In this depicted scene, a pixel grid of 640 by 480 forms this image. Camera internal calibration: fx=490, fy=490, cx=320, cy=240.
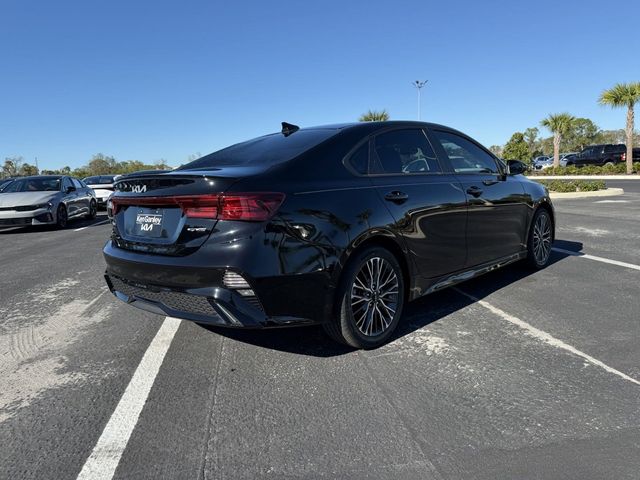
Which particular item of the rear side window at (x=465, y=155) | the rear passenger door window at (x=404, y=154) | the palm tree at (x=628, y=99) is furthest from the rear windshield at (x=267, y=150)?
the palm tree at (x=628, y=99)

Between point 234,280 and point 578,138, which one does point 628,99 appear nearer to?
point 234,280

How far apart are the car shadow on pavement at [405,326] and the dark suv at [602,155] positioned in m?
38.8

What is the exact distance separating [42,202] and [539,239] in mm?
11302

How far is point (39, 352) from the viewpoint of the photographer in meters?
3.76

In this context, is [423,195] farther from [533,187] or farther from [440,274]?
[533,187]

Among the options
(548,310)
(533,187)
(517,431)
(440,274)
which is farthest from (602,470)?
(533,187)

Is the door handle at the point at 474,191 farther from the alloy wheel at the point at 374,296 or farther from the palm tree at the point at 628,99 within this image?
the palm tree at the point at 628,99

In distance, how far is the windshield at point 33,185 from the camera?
12869mm

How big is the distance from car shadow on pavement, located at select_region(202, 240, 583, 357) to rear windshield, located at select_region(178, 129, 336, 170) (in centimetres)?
137

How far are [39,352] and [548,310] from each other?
4282 mm

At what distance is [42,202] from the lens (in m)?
12.0

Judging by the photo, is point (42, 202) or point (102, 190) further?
point (102, 190)

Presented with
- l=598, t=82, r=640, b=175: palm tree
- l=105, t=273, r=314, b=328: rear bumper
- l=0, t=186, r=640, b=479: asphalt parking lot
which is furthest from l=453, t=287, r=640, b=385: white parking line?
l=598, t=82, r=640, b=175: palm tree

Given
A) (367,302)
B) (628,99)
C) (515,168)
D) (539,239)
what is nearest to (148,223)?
(367,302)
